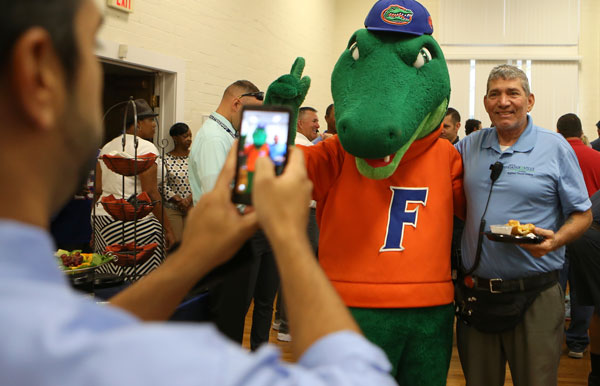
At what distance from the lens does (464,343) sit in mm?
2557

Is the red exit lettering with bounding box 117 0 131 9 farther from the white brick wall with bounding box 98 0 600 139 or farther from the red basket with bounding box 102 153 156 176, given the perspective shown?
the red basket with bounding box 102 153 156 176

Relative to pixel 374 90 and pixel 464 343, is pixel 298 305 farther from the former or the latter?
pixel 464 343

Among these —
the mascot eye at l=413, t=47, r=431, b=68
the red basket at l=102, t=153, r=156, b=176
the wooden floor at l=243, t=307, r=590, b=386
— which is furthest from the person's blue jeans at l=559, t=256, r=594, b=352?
the red basket at l=102, t=153, r=156, b=176

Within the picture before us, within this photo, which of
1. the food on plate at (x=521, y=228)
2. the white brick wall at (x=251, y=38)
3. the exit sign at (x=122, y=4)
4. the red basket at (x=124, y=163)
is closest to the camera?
the food on plate at (x=521, y=228)

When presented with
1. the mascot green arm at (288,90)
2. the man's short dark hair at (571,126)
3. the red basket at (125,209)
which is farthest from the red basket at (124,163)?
the man's short dark hair at (571,126)

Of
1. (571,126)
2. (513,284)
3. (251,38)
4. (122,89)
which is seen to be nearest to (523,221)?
Answer: (513,284)

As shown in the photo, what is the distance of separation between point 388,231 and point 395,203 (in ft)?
0.35

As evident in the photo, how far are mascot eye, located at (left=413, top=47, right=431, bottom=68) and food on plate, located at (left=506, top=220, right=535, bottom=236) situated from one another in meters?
0.71

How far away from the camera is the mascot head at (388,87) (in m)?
1.97

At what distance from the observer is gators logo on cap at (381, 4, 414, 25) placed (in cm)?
219

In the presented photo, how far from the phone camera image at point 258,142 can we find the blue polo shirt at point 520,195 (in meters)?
1.51

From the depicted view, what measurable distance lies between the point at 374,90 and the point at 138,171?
182cm

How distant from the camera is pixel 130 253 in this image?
3.62 metres

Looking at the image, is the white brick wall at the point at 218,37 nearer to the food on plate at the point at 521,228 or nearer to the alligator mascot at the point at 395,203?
the alligator mascot at the point at 395,203
